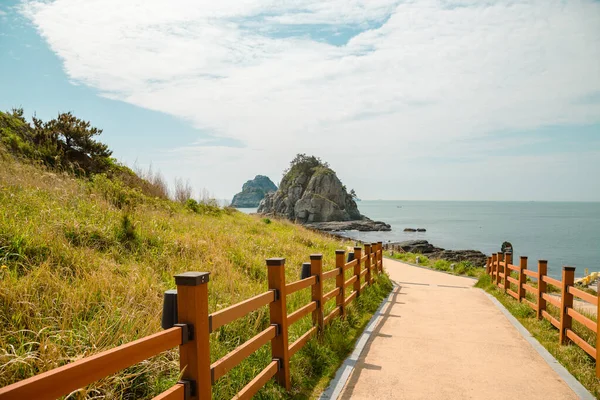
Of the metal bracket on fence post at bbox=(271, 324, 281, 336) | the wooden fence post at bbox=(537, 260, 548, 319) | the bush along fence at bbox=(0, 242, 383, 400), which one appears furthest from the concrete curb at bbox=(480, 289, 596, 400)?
the metal bracket on fence post at bbox=(271, 324, 281, 336)

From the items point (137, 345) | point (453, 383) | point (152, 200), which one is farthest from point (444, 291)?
point (137, 345)

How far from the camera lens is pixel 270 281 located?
455 cm

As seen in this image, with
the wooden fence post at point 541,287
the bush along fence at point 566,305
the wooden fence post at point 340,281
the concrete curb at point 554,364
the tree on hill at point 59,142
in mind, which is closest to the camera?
the concrete curb at point 554,364

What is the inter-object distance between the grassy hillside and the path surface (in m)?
0.53

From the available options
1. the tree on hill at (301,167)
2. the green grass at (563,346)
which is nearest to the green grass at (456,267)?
the green grass at (563,346)

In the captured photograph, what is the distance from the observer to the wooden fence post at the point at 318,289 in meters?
6.09

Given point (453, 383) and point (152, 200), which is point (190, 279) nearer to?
point (453, 383)

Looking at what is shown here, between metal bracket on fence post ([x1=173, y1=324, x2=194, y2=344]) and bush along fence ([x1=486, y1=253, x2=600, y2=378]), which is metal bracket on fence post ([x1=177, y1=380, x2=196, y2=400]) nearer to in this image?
metal bracket on fence post ([x1=173, y1=324, x2=194, y2=344])

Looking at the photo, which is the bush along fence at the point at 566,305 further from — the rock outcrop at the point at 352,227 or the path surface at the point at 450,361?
the rock outcrop at the point at 352,227

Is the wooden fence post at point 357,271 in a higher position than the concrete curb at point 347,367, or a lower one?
higher

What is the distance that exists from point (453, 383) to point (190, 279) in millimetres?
3838

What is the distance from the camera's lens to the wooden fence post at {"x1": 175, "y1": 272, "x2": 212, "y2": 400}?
2760mm

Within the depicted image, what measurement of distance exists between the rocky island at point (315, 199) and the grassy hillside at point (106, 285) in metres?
73.2

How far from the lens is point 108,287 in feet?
16.9
